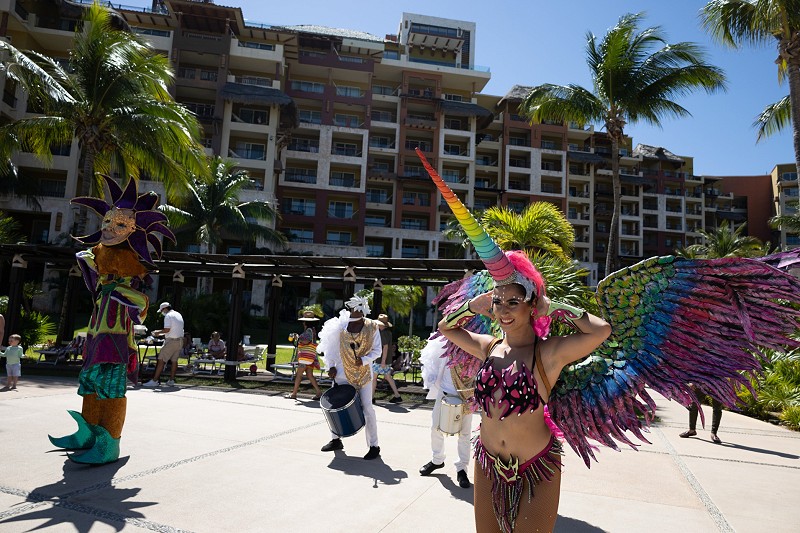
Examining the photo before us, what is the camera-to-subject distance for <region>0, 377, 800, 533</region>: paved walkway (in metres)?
4.01

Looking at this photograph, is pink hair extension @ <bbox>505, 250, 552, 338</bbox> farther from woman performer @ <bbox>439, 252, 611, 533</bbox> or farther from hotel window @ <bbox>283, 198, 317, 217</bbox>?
hotel window @ <bbox>283, 198, 317, 217</bbox>

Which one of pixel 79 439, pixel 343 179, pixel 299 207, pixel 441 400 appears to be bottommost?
pixel 79 439

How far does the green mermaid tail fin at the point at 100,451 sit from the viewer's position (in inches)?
201

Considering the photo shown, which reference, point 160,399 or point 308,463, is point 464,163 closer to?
point 160,399

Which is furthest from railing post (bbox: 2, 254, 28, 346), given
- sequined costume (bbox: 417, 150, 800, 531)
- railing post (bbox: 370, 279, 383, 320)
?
sequined costume (bbox: 417, 150, 800, 531)

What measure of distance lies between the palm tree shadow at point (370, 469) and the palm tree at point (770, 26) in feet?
45.7

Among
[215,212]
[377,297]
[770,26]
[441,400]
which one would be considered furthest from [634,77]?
[215,212]

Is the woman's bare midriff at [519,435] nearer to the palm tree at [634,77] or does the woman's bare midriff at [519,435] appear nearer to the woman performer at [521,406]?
the woman performer at [521,406]

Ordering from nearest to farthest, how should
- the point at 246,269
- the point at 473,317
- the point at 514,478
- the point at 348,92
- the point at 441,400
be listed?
the point at 514,478, the point at 473,317, the point at 441,400, the point at 246,269, the point at 348,92

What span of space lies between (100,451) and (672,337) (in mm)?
5274

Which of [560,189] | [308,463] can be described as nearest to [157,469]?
[308,463]

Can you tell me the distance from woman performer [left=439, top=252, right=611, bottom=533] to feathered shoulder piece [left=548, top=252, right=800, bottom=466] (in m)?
0.19

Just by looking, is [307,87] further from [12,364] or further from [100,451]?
[100,451]

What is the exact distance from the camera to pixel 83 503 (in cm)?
416
